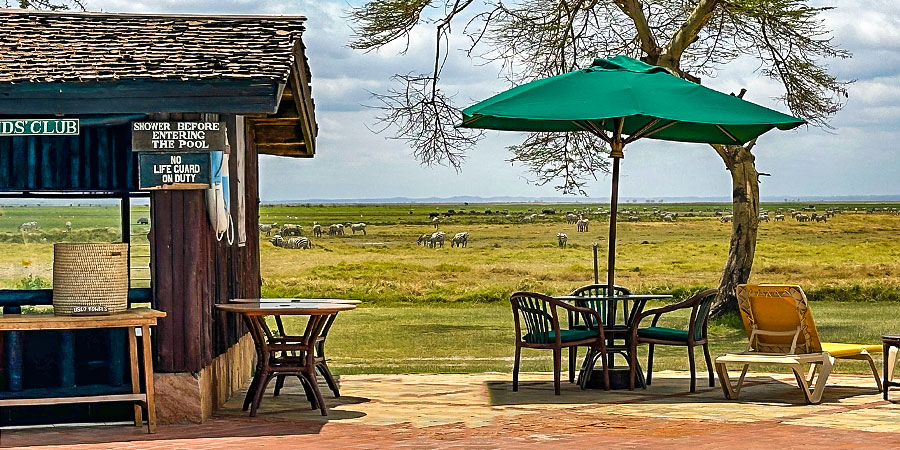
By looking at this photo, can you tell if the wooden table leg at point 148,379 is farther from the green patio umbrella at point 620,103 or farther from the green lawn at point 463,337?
the green lawn at point 463,337

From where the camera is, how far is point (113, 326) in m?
7.73

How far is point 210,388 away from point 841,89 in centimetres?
1314

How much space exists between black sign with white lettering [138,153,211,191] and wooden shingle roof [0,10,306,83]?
1.80ft

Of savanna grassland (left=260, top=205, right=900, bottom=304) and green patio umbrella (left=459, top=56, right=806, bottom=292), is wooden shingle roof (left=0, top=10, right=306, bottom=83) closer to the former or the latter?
green patio umbrella (left=459, top=56, right=806, bottom=292)

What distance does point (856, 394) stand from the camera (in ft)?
31.8

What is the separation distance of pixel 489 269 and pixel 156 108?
31201mm

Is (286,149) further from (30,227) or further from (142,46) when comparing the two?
(142,46)

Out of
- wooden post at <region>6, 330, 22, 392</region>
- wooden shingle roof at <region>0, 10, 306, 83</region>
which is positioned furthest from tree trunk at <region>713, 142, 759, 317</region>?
wooden post at <region>6, 330, 22, 392</region>

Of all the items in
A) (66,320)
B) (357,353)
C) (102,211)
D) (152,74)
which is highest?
(152,74)

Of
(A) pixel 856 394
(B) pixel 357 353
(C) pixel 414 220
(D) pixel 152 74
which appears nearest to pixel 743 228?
(B) pixel 357 353

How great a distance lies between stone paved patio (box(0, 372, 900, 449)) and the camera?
7.37m

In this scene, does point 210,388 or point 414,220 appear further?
point 414,220

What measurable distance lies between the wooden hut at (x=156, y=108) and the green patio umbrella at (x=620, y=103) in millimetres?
1728

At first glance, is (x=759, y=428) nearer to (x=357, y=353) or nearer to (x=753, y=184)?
(x=357, y=353)
